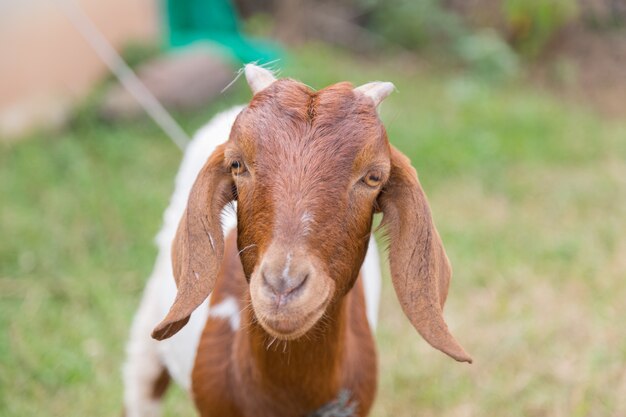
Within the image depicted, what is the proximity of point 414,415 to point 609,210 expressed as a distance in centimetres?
256

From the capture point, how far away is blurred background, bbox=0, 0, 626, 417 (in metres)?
4.25

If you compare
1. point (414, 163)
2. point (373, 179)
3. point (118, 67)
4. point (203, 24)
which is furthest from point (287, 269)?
point (203, 24)

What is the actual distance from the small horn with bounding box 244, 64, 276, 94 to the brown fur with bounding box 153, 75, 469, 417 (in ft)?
0.30

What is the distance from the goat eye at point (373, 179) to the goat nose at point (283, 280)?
34 centimetres

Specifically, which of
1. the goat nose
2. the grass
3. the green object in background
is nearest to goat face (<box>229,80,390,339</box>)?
the goat nose

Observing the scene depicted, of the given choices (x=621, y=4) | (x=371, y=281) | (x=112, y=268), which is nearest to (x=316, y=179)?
(x=371, y=281)

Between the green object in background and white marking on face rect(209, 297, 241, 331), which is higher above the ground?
white marking on face rect(209, 297, 241, 331)

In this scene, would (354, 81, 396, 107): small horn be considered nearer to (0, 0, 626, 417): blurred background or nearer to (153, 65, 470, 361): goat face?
(153, 65, 470, 361): goat face

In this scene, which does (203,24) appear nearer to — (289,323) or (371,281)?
(371,281)

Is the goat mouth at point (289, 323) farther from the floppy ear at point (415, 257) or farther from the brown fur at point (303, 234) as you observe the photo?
the floppy ear at point (415, 257)

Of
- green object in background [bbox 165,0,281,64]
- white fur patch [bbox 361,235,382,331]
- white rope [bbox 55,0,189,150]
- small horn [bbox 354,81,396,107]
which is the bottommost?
green object in background [bbox 165,0,281,64]

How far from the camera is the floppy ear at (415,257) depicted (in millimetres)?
2346

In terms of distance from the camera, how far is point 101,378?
4.14 m

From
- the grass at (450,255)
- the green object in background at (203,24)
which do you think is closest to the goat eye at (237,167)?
the grass at (450,255)
